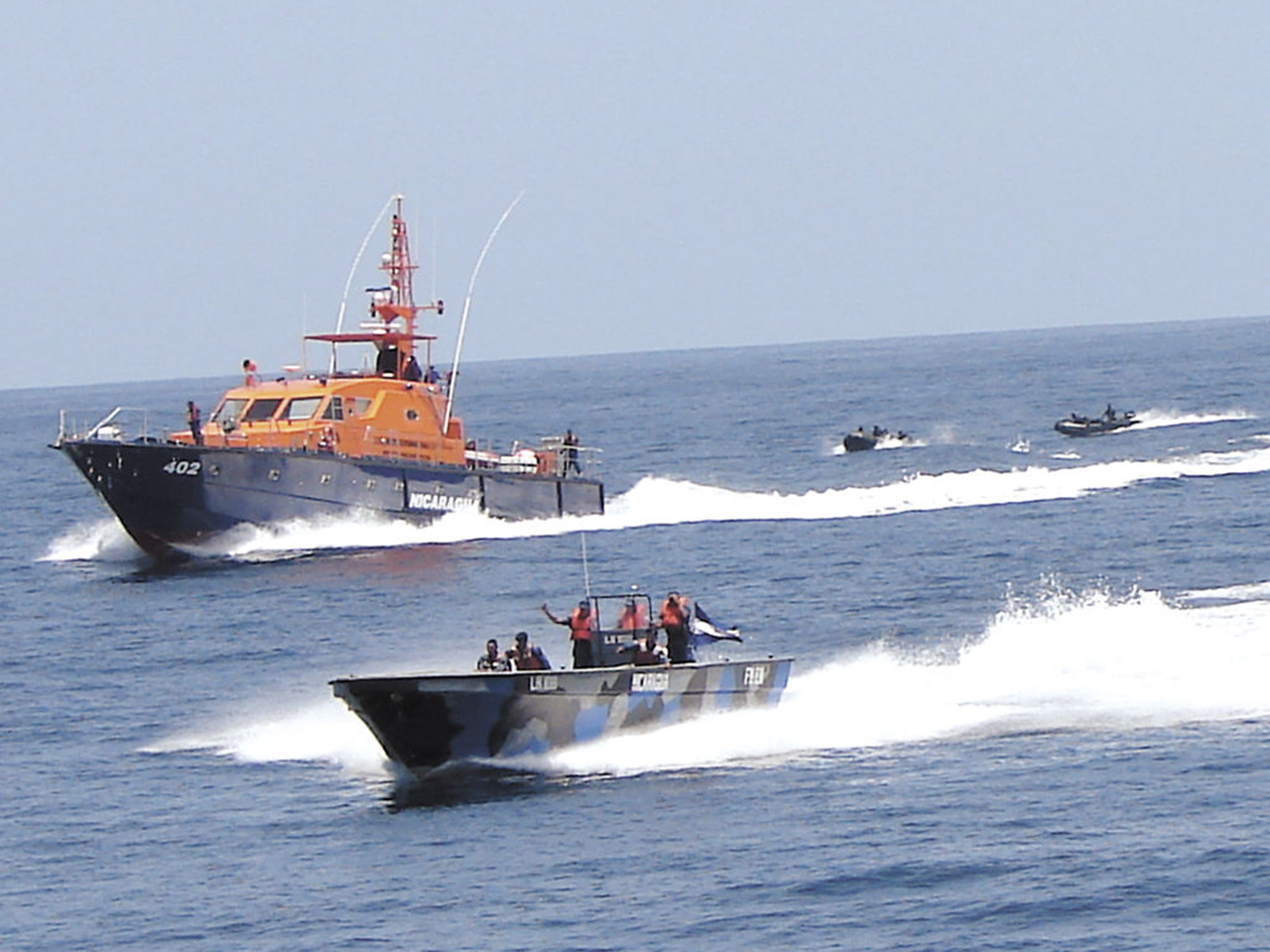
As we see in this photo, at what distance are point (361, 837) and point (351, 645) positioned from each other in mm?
14987

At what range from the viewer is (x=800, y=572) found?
51.0m

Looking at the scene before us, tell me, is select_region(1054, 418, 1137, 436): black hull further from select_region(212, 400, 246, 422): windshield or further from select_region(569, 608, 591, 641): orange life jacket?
select_region(569, 608, 591, 641): orange life jacket


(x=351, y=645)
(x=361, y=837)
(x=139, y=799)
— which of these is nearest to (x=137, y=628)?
(x=351, y=645)

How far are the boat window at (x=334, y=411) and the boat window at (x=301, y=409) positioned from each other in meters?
0.27

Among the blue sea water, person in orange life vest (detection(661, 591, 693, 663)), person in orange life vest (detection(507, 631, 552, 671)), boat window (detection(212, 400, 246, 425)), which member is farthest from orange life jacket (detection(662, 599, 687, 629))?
boat window (detection(212, 400, 246, 425))

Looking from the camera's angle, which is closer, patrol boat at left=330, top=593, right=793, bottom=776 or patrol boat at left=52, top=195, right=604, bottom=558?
patrol boat at left=330, top=593, right=793, bottom=776

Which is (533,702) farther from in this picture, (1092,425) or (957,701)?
(1092,425)

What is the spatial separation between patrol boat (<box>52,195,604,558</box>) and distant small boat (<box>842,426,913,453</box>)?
89.2ft

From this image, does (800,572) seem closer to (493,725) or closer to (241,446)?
(241,446)

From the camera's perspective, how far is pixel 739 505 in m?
68.4

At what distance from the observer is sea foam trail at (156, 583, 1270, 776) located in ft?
98.8

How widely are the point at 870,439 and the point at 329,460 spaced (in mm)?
37235

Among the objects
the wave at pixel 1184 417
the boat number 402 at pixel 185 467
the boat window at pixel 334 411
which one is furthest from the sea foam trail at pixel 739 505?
the wave at pixel 1184 417

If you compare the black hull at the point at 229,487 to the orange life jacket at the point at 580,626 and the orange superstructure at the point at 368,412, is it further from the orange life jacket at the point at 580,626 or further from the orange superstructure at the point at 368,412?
the orange life jacket at the point at 580,626
